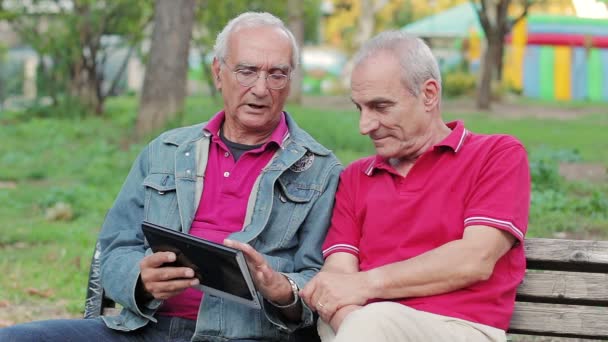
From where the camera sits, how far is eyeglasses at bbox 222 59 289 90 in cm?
421

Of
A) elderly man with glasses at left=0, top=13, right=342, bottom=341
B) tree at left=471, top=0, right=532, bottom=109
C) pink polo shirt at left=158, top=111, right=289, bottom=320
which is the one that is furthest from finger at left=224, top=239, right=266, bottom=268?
tree at left=471, top=0, right=532, bottom=109

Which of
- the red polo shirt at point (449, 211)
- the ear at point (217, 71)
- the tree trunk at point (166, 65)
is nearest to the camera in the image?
the red polo shirt at point (449, 211)

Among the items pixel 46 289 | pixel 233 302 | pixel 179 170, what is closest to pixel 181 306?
pixel 233 302

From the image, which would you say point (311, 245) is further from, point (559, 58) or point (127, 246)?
point (559, 58)

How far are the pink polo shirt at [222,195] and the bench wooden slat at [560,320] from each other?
42.1 inches

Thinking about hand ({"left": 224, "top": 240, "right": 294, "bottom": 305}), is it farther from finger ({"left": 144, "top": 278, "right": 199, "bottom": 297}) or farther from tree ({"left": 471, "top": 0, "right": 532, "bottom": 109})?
tree ({"left": 471, "top": 0, "right": 532, "bottom": 109})

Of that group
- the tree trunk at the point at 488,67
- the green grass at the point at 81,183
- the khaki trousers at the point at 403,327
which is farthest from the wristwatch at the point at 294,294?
the tree trunk at the point at 488,67

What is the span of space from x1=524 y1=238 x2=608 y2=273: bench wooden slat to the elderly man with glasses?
0.76 meters

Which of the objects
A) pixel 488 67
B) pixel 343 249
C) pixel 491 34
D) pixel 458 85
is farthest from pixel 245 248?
pixel 458 85

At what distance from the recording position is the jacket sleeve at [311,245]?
153 inches

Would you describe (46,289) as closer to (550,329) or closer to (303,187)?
(303,187)

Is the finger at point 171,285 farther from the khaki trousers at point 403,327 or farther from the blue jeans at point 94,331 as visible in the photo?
the khaki trousers at point 403,327

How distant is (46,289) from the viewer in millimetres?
7074

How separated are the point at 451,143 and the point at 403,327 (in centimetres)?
71
